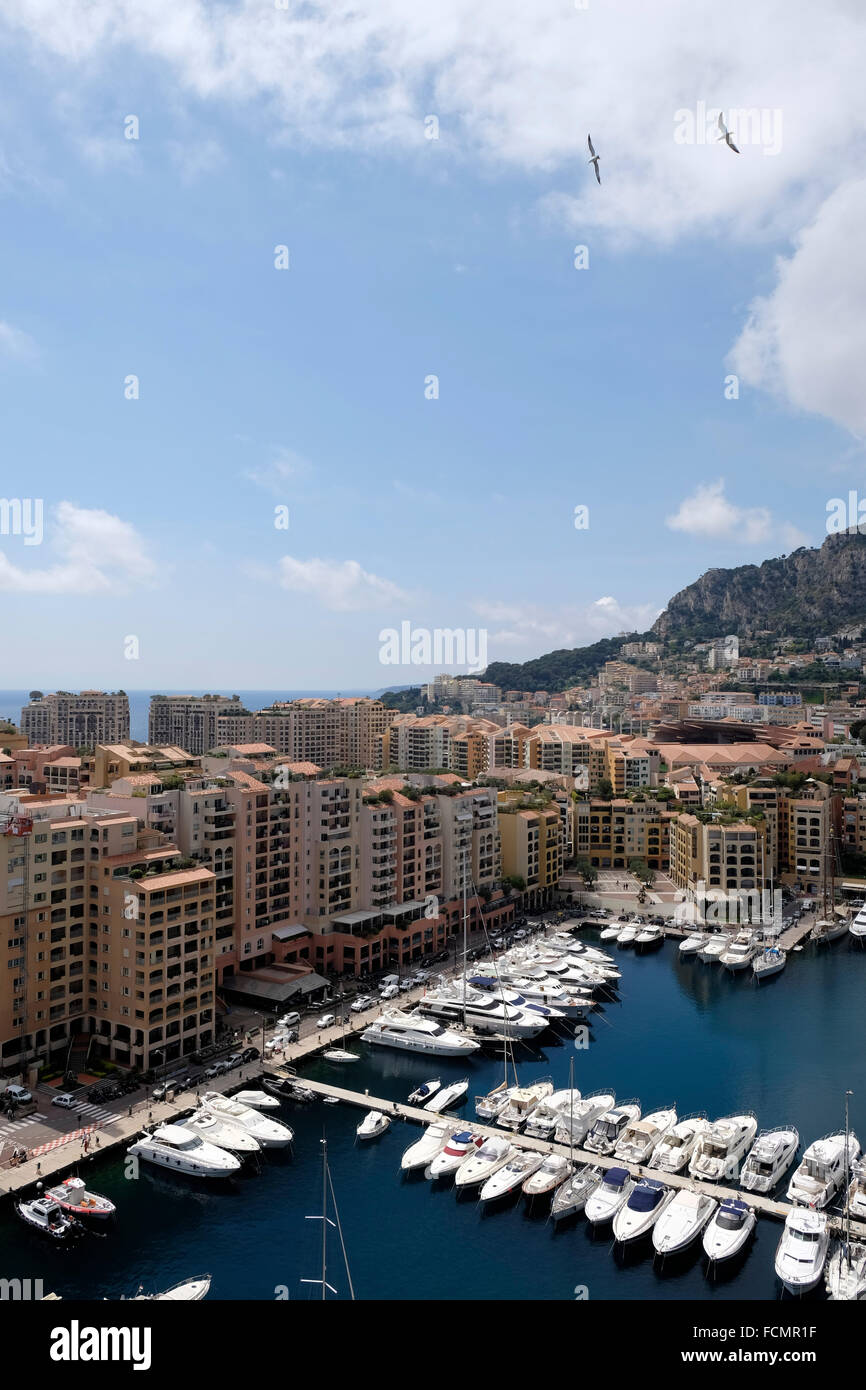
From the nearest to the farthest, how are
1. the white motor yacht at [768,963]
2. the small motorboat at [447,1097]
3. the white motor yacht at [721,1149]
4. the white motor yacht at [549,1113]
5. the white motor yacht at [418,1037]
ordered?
1. the white motor yacht at [721,1149]
2. the white motor yacht at [549,1113]
3. the small motorboat at [447,1097]
4. the white motor yacht at [418,1037]
5. the white motor yacht at [768,963]

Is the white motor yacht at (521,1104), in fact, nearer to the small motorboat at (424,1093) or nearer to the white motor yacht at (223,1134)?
the small motorboat at (424,1093)

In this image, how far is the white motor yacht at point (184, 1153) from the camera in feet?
85.7

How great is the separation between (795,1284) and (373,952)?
2581cm

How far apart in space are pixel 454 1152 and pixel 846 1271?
35.6 ft

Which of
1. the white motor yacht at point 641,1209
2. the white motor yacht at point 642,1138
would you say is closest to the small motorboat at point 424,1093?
the white motor yacht at point 642,1138

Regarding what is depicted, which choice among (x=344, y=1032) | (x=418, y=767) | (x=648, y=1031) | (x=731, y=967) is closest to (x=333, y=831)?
(x=344, y=1032)

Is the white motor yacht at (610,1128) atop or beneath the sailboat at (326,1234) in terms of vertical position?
atop

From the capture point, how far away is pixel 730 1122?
28.1 meters

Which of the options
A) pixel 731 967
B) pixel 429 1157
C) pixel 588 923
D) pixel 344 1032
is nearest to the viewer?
pixel 429 1157

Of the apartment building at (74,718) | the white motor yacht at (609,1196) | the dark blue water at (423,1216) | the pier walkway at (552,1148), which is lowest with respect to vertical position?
the dark blue water at (423,1216)

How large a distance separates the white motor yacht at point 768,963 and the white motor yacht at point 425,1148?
23.5 metres

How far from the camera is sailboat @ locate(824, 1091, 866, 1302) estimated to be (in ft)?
66.8

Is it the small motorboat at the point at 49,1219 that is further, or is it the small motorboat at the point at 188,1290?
the small motorboat at the point at 49,1219
